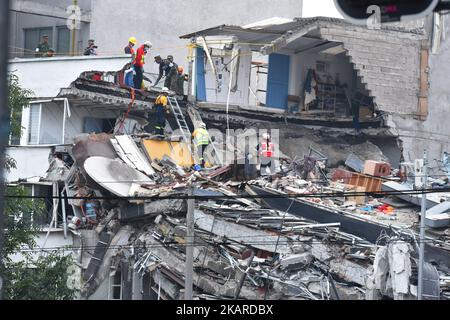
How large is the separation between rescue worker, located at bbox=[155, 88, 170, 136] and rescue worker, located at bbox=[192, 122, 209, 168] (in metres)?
1.01

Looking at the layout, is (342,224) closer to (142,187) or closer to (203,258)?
(203,258)

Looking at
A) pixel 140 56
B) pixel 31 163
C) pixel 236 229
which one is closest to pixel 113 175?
pixel 140 56

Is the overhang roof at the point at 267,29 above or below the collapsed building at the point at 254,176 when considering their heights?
above

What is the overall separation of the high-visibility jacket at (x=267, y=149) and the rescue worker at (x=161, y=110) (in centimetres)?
311

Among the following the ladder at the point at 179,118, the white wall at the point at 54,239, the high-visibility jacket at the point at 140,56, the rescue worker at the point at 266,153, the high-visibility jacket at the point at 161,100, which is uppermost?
the high-visibility jacket at the point at 140,56

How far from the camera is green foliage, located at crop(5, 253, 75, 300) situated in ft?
67.7

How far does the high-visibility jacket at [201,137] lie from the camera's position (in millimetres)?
31531

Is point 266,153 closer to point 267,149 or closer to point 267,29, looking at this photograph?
point 267,149

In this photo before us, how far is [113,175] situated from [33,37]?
11999 mm

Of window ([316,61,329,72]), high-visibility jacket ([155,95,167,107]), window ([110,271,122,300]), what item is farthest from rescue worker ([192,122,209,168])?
window ([316,61,329,72])

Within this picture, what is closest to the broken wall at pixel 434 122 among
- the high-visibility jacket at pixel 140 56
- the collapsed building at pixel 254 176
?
the collapsed building at pixel 254 176

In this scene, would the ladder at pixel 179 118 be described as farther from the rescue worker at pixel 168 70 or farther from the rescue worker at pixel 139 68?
the rescue worker at pixel 139 68
